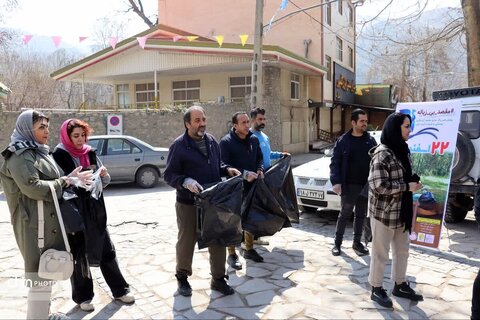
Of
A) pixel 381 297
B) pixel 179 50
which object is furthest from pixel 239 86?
pixel 381 297

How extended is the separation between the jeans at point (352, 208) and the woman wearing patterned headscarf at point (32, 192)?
320cm

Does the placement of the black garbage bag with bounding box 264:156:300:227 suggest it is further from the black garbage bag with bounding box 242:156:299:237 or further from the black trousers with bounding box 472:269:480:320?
the black trousers with bounding box 472:269:480:320

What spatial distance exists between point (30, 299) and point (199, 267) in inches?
78.3

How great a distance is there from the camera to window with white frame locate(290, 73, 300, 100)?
1952 centimetres

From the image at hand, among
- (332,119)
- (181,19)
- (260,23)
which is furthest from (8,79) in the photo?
(260,23)

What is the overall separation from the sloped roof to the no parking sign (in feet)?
12.6

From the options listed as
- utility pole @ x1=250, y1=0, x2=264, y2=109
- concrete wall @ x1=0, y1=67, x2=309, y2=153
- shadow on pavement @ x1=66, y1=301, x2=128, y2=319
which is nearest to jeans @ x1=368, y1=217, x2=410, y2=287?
shadow on pavement @ x1=66, y1=301, x2=128, y2=319

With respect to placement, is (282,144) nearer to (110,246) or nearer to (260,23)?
(260,23)

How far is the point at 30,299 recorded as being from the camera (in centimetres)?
303

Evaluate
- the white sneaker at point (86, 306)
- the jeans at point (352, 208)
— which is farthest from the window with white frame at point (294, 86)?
the white sneaker at point (86, 306)

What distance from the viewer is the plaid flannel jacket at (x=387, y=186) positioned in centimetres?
347

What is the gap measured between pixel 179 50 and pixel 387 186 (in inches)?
582

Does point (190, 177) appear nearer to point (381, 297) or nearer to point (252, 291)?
point (252, 291)

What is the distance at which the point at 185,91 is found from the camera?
20.9 metres
